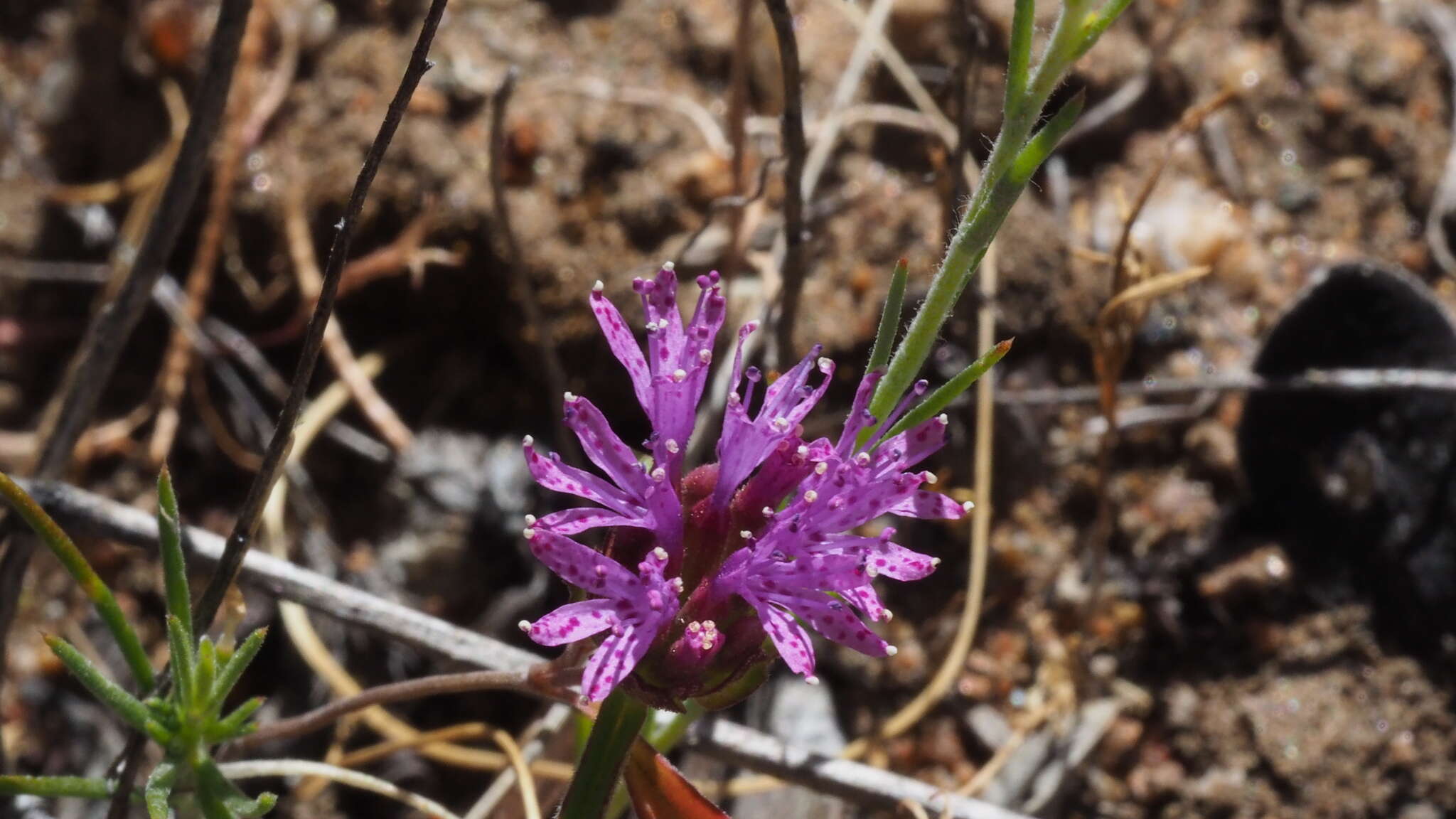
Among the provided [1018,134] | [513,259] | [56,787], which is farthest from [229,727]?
[1018,134]

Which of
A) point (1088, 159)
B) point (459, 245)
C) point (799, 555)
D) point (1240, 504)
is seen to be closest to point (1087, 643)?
point (1240, 504)

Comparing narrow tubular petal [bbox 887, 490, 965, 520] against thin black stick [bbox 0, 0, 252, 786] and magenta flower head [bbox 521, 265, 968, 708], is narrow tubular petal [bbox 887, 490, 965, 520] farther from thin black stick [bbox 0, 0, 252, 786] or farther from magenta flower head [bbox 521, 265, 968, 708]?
thin black stick [bbox 0, 0, 252, 786]

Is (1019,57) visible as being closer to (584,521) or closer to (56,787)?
(584,521)

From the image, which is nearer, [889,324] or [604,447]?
[604,447]

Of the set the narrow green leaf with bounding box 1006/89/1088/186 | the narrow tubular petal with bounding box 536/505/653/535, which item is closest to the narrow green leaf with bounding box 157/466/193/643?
the narrow tubular petal with bounding box 536/505/653/535

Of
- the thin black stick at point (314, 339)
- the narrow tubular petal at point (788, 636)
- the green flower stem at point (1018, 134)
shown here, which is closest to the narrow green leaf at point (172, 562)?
the thin black stick at point (314, 339)
